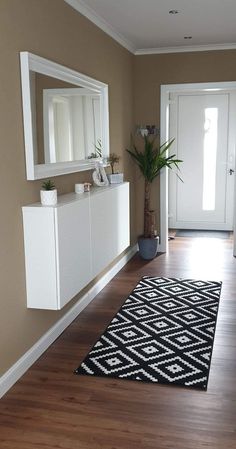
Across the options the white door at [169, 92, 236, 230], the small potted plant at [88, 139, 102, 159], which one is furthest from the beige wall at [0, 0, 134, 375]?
the white door at [169, 92, 236, 230]

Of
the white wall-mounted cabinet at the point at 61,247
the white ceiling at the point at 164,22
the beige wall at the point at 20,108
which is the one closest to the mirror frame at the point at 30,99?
the beige wall at the point at 20,108

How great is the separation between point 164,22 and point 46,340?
2.93m

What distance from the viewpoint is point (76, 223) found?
119 inches

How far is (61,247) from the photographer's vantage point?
9.09ft

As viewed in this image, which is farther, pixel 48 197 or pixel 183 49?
pixel 183 49

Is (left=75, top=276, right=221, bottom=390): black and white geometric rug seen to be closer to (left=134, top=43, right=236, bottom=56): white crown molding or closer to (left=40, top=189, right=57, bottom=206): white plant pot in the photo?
(left=40, top=189, right=57, bottom=206): white plant pot

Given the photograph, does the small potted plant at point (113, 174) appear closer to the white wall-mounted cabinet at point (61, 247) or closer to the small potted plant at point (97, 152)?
the small potted plant at point (97, 152)

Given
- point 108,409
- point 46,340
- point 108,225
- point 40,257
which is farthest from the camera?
point 108,225

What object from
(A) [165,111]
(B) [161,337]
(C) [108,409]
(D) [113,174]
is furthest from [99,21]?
(C) [108,409]

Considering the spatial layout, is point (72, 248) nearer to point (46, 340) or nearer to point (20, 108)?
point (46, 340)

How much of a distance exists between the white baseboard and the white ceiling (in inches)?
90.0

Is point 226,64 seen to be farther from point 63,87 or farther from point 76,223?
point 76,223

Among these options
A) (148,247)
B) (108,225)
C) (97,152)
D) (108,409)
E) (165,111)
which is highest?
(165,111)

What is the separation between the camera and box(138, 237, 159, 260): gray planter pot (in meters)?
5.37
